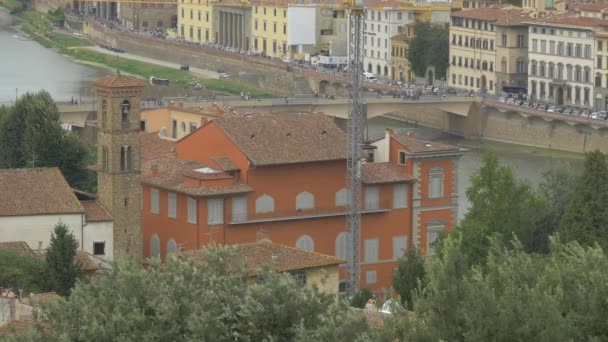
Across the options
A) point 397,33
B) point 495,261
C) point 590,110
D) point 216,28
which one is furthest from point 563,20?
point 495,261

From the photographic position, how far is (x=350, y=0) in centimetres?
3316

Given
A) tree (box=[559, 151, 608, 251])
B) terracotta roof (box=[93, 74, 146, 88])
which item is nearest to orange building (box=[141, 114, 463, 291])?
terracotta roof (box=[93, 74, 146, 88])

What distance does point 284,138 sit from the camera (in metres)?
29.7

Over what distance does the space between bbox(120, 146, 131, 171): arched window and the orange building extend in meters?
0.63

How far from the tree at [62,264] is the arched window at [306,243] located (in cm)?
506

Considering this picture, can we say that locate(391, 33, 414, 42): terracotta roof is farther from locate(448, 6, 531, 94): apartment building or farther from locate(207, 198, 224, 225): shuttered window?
locate(207, 198, 224, 225): shuttered window

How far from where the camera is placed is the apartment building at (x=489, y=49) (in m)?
57.6

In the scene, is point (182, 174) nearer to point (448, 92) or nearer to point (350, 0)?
point (350, 0)

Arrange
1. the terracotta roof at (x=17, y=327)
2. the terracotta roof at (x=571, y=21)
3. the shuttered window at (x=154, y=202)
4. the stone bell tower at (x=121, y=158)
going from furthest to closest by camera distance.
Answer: the terracotta roof at (x=571, y=21) < the shuttered window at (x=154, y=202) < the stone bell tower at (x=121, y=158) < the terracotta roof at (x=17, y=327)

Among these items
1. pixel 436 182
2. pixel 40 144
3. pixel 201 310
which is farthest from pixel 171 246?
pixel 201 310

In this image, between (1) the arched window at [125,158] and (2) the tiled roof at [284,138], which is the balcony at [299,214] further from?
(1) the arched window at [125,158]

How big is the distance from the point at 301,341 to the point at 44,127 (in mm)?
20260

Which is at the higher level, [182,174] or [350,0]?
[350,0]

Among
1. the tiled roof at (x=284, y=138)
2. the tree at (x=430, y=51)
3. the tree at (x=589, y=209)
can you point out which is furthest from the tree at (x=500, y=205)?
the tree at (x=430, y=51)
